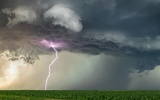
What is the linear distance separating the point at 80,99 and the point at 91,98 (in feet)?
7.90

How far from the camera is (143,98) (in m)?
60.2

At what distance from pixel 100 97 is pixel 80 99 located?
424cm

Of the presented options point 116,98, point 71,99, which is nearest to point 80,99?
point 71,99

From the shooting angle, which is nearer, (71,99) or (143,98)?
(143,98)

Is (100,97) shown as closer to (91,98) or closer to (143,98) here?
(91,98)

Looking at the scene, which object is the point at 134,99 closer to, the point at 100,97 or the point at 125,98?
the point at 125,98

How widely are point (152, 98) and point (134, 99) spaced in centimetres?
332

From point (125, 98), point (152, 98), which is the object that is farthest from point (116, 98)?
point (152, 98)

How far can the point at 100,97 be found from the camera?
215 feet

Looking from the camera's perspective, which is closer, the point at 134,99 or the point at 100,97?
the point at 134,99

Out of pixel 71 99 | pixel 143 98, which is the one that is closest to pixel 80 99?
pixel 71 99

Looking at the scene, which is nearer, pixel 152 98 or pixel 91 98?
pixel 152 98

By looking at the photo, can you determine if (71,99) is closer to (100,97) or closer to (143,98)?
(100,97)

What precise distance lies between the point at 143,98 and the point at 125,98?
3.49 m
